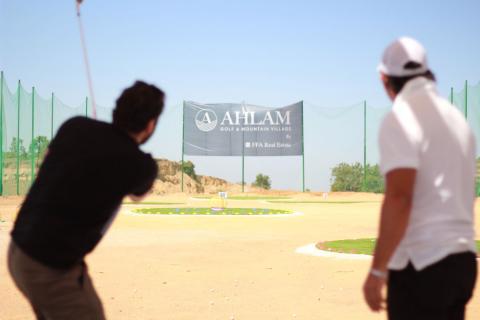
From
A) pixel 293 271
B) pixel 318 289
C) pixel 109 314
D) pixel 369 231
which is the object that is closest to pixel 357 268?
pixel 293 271

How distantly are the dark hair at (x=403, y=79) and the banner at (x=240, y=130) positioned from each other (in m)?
35.9

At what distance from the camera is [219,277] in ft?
27.0

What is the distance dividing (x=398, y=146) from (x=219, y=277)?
20.5 feet

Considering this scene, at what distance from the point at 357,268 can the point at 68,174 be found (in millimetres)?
7010

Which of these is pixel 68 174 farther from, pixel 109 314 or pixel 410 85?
pixel 109 314

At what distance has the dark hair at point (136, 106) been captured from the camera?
273cm

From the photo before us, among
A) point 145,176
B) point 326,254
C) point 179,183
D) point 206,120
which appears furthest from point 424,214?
point 179,183

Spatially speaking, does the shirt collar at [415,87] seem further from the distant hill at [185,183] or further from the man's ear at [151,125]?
the distant hill at [185,183]

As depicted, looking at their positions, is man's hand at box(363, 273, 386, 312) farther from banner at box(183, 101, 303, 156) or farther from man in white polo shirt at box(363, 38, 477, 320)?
banner at box(183, 101, 303, 156)

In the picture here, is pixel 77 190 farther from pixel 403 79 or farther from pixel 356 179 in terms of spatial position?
pixel 356 179

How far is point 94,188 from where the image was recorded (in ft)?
8.49

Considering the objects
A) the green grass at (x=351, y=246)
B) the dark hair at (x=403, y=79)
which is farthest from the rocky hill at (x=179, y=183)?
the dark hair at (x=403, y=79)

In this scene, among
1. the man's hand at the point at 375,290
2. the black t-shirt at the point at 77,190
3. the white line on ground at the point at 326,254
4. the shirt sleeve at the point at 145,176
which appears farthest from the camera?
the white line on ground at the point at 326,254

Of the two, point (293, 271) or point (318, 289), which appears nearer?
point (318, 289)
